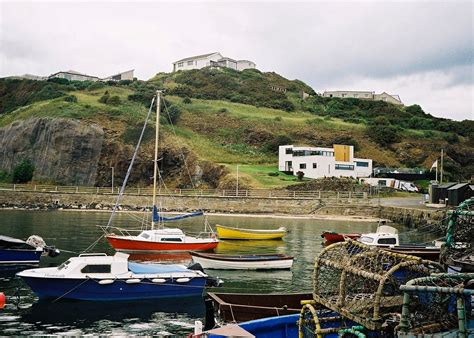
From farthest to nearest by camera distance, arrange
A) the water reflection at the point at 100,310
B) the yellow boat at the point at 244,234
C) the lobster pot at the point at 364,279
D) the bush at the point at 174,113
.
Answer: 1. the bush at the point at 174,113
2. the yellow boat at the point at 244,234
3. the water reflection at the point at 100,310
4. the lobster pot at the point at 364,279

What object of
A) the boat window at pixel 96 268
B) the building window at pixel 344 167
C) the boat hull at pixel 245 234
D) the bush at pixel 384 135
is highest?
the bush at pixel 384 135

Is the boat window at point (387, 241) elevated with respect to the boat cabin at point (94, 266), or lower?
lower

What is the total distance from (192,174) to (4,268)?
62.4 m

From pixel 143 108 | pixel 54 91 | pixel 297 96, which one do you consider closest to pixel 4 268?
pixel 143 108

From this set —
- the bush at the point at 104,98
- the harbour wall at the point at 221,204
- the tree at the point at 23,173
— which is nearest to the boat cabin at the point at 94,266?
the harbour wall at the point at 221,204

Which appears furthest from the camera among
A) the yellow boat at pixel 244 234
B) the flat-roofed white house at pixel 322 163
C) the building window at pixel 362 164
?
the building window at pixel 362 164

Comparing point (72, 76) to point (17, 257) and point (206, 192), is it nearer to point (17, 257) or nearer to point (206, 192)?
point (206, 192)

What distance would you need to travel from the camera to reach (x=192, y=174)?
88.8 metres

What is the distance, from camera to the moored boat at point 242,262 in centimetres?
2728

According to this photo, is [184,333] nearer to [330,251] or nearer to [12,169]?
[330,251]

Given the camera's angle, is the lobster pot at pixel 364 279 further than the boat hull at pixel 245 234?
No

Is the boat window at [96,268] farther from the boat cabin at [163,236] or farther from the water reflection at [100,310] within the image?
the boat cabin at [163,236]

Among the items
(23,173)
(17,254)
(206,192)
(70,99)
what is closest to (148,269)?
(17,254)

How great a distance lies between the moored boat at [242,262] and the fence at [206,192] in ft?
150
